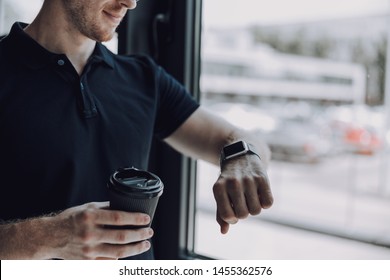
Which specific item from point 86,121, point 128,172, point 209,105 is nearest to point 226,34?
point 209,105

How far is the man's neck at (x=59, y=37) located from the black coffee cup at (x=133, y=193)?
0.38 m

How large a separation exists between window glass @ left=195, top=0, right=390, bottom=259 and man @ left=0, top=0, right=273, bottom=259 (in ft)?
1.00

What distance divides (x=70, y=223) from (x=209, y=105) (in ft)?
3.05

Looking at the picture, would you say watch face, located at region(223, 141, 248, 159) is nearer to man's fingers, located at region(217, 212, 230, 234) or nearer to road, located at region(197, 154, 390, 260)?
man's fingers, located at region(217, 212, 230, 234)

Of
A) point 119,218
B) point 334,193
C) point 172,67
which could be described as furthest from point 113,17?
point 334,193

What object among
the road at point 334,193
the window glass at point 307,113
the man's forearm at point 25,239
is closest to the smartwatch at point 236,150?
the man's forearm at point 25,239

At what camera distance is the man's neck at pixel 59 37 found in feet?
3.08

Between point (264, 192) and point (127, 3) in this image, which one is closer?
point (264, 192)

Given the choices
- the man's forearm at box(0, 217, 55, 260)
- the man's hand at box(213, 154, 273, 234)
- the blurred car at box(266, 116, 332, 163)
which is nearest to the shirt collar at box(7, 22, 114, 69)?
the man's forearm at box(0, 217, 55, 260)

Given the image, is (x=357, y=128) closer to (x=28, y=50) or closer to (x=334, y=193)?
(x=334, y=193)

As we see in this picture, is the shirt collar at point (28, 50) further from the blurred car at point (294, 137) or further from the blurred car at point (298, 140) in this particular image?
the blurred car at point (298, 140)

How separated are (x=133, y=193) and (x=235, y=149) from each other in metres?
0.27

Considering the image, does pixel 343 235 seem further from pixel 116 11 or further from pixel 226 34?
pixel 116 11

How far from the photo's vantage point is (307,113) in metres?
2.29
